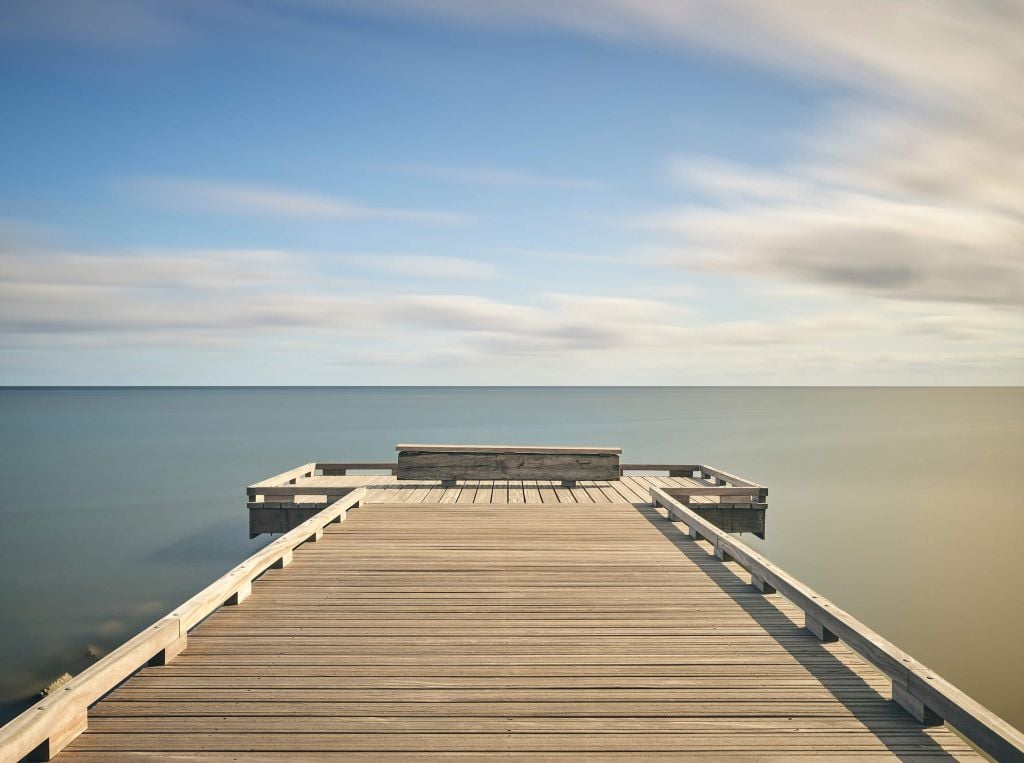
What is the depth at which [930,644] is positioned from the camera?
13266mm

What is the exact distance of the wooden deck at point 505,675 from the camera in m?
3.45

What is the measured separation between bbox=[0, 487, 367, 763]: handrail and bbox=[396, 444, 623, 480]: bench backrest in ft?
19.3

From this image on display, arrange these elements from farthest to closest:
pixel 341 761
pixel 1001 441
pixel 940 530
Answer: pixel 1001 441
pixel 940 530
pixel 341 761

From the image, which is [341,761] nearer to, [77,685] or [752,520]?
[77,685]

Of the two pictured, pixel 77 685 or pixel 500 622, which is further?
pixel 500 622

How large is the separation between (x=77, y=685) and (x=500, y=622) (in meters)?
2.82

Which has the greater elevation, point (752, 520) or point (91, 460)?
point (752, 520)

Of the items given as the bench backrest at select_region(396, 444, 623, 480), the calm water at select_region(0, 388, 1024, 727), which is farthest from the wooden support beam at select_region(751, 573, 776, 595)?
the calm water at select_region(0, 388, 1024, 727)

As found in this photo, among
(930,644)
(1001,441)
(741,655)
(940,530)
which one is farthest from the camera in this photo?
(1001,441)

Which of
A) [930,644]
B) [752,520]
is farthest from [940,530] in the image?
[752,520]

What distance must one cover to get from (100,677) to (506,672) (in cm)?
237

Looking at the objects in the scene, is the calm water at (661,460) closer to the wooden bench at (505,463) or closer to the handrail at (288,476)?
the handrail at (288,476)

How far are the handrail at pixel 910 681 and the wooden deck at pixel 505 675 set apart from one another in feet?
0.49

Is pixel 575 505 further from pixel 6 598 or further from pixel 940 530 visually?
pixel 940 530
